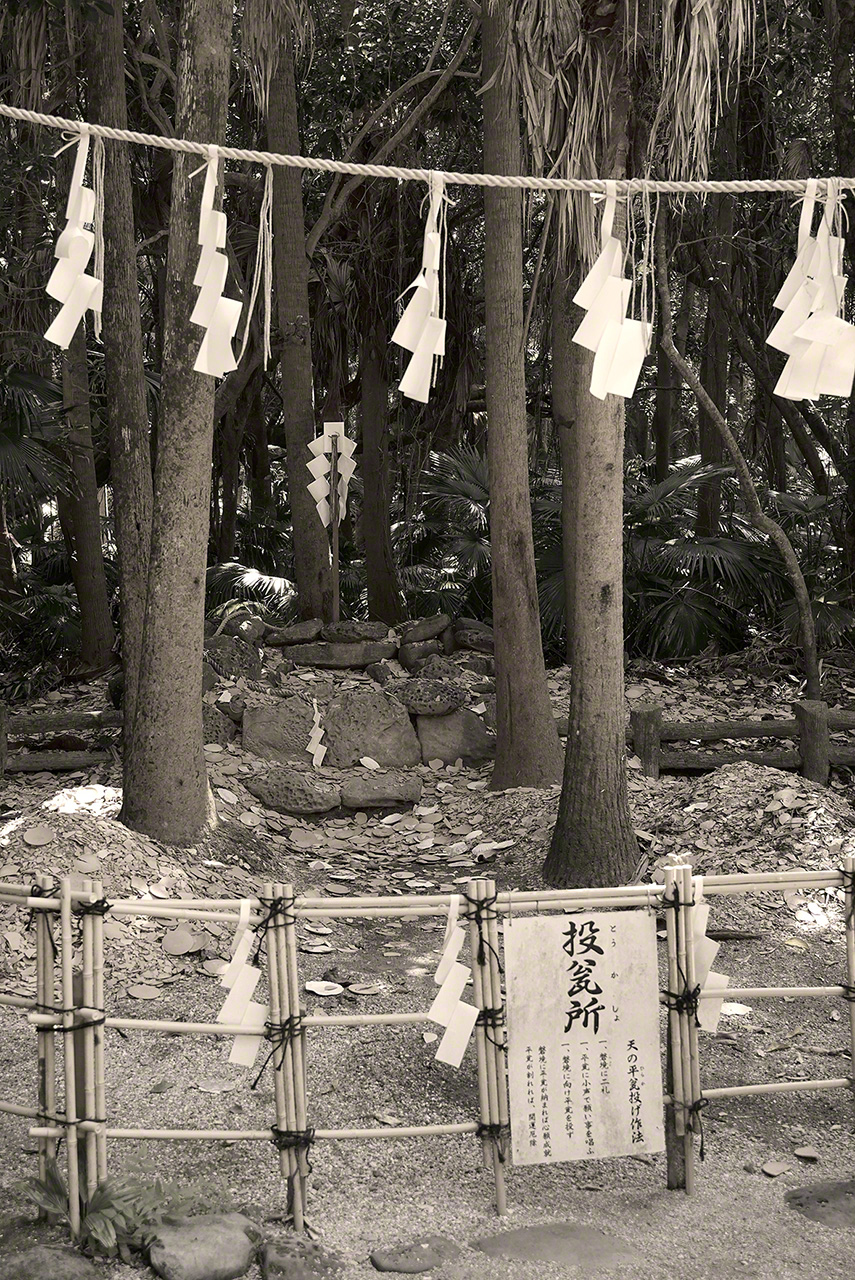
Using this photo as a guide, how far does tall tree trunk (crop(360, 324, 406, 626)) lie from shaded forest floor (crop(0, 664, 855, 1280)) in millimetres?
3592

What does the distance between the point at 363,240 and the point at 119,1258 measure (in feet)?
34.0

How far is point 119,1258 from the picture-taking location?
3297 mm

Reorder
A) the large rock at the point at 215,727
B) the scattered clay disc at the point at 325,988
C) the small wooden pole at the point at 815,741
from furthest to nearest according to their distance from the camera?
the large rock at the point at 215,727 → the small wooden pole at the point at 815,741 → the scattered clay disc at the point at 325,988

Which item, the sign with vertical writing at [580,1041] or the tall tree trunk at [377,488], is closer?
the sign with vertical writing at [580,1041]

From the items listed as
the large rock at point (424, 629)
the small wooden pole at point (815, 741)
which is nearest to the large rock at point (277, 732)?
the large rock at point (424, 629)

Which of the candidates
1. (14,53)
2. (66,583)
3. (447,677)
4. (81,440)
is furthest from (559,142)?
(66,583)

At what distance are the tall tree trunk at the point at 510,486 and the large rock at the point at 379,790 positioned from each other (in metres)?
0.69

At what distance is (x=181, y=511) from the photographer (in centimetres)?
633

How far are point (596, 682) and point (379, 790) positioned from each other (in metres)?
2.35

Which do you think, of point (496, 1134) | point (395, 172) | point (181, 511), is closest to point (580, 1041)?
point (496, 1134)

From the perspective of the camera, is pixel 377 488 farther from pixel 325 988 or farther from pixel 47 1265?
pixel 47 1265

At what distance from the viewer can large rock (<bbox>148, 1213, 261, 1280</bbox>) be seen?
3186 mm

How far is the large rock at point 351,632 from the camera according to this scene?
957cm

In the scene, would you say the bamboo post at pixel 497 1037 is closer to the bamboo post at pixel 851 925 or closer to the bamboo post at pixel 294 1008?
→ the bamboo post at pixel 294 1008
